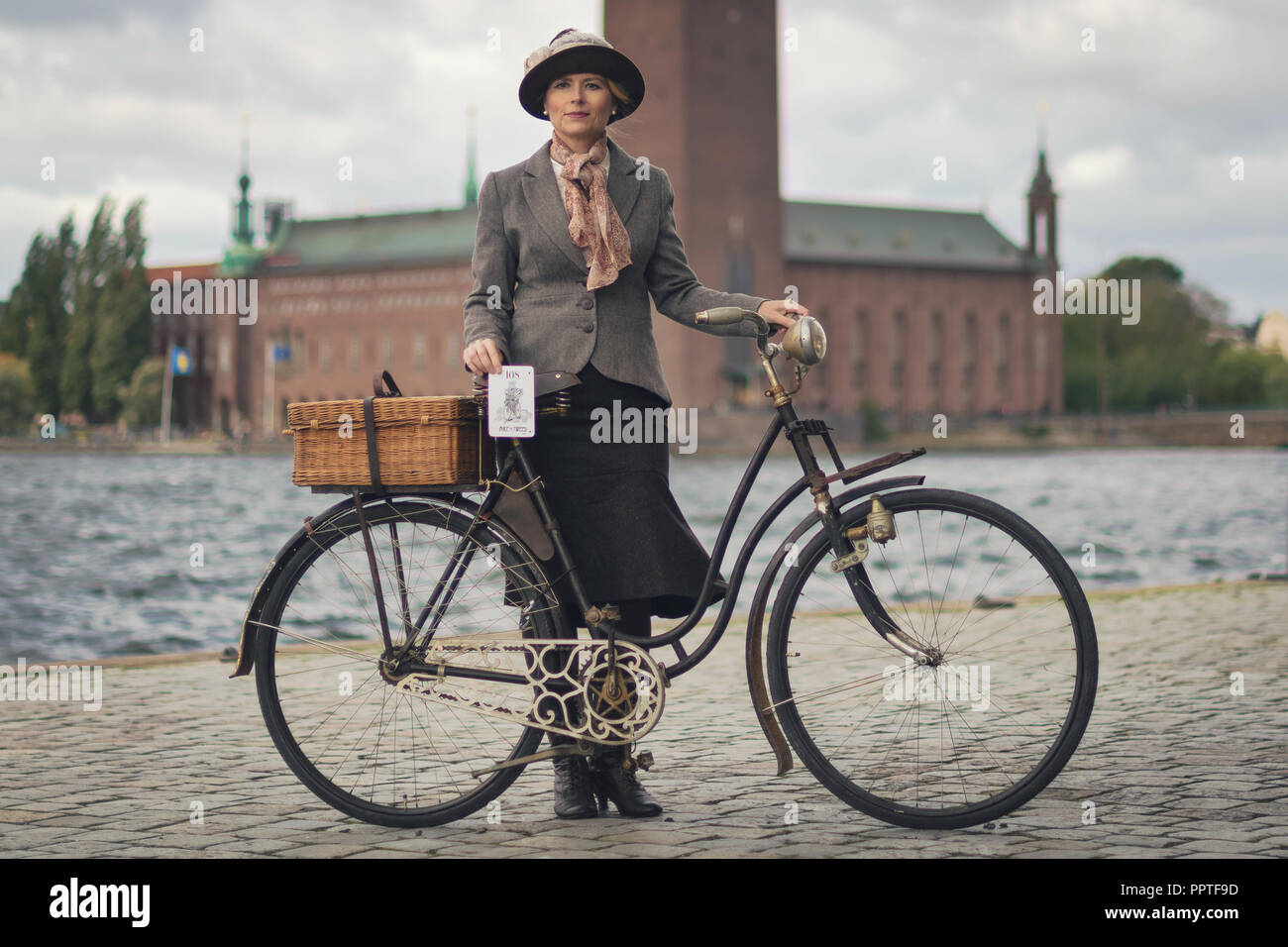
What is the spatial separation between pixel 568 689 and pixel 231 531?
23.6 meters

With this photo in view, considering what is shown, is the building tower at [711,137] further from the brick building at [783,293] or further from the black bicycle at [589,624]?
the black bicycle at [589,624]

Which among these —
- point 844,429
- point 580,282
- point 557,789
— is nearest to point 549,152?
point 580,282

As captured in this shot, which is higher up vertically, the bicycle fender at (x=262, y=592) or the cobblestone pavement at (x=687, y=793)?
the bicycle fender at (x=262, y=592)

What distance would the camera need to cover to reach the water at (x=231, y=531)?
47.1 ft

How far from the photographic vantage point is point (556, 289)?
12.0 ft

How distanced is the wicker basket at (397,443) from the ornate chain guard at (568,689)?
1.38 ft

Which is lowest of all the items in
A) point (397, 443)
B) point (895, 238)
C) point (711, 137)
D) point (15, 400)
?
point (397, 443)

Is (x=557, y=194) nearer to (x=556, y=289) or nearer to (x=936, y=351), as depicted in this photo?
(x=556, y=289)

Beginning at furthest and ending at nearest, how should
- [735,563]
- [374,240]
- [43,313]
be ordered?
[374,240]
[43,313]
[735,563]

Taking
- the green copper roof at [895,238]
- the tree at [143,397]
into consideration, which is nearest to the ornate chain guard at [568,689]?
the green copper roof at [895,238]

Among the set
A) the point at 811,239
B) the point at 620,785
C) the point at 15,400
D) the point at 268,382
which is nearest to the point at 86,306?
the point at 15,400

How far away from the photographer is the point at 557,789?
3697 millimetres
